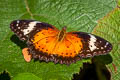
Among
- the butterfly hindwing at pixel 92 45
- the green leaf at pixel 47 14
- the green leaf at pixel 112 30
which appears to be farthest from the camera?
the green leaf at pixel 47 14

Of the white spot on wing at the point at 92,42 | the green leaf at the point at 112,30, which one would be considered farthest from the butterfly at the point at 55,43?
the green leaf at the point at 112,30

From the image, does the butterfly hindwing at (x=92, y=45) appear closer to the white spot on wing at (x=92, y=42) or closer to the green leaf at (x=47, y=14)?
the white spot on wing at (x=92, y=42)

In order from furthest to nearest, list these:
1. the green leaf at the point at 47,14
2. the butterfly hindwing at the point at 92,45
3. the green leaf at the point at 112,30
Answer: the green leaf at the point at 47,14
the green leaf at the point at 112,30
the butterfly hindwing at the point at 92,45

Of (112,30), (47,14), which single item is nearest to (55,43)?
(47,14)

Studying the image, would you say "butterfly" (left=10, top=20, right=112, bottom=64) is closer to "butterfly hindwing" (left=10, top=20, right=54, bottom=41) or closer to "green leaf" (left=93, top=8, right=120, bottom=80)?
"butterfly hindwing" (left=10, top=20, right=54, bottom=41)

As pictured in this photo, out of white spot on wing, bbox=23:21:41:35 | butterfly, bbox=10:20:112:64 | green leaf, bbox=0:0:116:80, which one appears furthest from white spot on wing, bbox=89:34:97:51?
white spot on wing, bbox=23:21:41:35

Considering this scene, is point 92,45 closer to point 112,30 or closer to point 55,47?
point 112,30

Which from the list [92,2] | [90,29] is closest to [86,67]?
[90,29]
